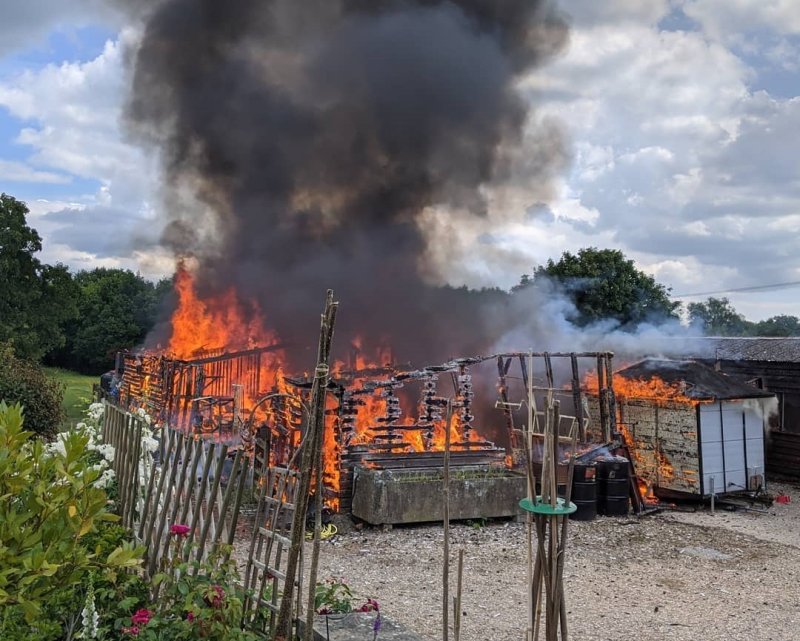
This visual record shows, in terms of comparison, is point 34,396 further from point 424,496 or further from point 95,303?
point 95,303

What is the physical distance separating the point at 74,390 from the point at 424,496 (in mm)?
30729

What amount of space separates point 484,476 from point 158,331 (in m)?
23.7

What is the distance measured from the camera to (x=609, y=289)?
1219 inches

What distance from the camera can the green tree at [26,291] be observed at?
83.6 feet

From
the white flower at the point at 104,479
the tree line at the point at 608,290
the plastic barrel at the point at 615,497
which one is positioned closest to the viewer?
the white flower at the point at 104,479

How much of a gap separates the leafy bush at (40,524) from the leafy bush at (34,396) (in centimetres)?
1291

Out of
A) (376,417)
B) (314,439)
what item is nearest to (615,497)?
(376,417)

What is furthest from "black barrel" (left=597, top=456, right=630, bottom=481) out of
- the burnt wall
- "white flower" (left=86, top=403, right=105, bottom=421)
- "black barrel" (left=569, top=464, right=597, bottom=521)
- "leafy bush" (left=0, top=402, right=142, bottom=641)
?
"leafy bush" (left=0, top=402, right=142, bottom=641)

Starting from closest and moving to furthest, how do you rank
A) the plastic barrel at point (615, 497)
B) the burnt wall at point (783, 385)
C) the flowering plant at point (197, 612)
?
1. the flowering plant at point (197, 612)
2. the plastic barrel at point (615, 497)
3. the burnt wall at point (783, 385)

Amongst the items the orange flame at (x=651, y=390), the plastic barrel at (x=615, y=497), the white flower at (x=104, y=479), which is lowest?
the plastic barrel at (x=615, y=497)

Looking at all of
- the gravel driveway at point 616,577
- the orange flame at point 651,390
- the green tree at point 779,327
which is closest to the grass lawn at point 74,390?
the gravel driveway at point 616,577

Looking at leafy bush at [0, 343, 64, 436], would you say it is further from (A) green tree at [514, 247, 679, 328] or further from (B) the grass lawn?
(A) green tree at [514, 247, 679, 328]

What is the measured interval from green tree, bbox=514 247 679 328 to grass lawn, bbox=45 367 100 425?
20375 mm

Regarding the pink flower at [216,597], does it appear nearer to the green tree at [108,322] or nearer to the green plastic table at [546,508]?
the green plastic table at [546,508]
